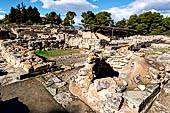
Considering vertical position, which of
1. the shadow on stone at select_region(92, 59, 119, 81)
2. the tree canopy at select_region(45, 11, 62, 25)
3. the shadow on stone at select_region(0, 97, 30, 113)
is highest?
the tree canopy at select_region(45, 11, 62, 25)

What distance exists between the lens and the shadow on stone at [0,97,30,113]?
341 centimetres

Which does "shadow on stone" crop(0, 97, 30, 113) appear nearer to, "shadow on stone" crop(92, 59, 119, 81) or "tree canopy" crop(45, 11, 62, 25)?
"shadow on stone" crop(92, 59, 119, 81)

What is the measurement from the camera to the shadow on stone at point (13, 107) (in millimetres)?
3409

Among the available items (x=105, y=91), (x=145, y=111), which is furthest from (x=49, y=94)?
(x=145, y=111)

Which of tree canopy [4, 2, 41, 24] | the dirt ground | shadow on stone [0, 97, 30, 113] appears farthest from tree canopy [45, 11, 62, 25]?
shadow on stone [0, 97, 30, 113]

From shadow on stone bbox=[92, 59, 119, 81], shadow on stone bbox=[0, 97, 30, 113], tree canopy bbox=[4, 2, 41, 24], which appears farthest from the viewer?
tree canopy bbox=[4, 2, 41, 24]

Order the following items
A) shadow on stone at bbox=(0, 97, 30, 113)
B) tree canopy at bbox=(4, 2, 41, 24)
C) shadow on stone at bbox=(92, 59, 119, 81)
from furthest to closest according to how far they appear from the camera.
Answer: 1. tree canopy at bbox=(4, 2, 41, 24)
2. shadow on stone at bbox=(92, 59, 119, 81)
3. shadow on stone at bbox=(0, 97, 30, 113)

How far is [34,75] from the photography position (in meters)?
5.75

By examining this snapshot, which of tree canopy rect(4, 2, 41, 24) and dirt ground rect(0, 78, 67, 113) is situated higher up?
tree canopy rect(4, 2, 41, 24)

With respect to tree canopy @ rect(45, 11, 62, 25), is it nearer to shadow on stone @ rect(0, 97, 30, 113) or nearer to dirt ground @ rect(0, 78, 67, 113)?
dirt ground @ rect(0, 78, 67, 113)

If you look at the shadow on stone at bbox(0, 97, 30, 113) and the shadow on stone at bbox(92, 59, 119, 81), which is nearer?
the shadow on stone at bbox(0, 97, 30, 113)

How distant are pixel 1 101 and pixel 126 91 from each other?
158 inches

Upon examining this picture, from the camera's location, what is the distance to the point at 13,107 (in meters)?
3.55

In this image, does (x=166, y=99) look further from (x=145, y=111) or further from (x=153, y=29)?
(x=153, y=29)
